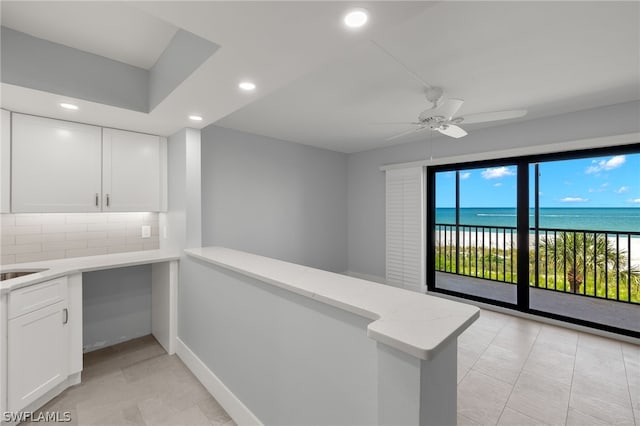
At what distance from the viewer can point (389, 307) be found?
1104 millimetres

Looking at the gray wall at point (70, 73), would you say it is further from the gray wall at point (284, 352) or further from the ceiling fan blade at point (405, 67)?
the ceiling fan blade at point (405, 67)

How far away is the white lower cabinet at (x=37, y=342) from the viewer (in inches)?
70.6

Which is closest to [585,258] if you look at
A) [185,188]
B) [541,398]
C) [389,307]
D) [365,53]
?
[541,398]

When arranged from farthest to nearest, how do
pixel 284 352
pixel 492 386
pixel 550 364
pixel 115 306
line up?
pixel 115 306 < pixel 550 364 < pixel 492 386 < pixel 284 352

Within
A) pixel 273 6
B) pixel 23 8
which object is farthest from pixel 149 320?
pixel 273 6

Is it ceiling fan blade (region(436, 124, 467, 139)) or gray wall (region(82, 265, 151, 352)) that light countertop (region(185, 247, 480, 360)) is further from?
gray wall (region(82, 265, 151, 352))

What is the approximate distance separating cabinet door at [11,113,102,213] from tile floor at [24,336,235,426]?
1.47m

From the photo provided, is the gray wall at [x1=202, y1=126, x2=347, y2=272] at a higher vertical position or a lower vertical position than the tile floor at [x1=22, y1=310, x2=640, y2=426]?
higher

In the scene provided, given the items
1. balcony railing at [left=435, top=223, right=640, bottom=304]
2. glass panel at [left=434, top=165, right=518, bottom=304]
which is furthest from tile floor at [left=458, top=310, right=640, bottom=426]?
glass panel at [left=434, top=165, right=518, bottom=304]

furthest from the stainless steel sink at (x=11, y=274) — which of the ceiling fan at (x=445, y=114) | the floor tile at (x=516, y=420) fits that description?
the floor tile at (x=516, y=420)

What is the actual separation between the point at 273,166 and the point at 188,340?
260 cm

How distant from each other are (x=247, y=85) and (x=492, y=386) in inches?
116

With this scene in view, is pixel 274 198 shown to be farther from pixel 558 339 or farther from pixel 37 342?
pixel 558 339

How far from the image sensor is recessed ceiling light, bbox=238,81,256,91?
1.79 m
